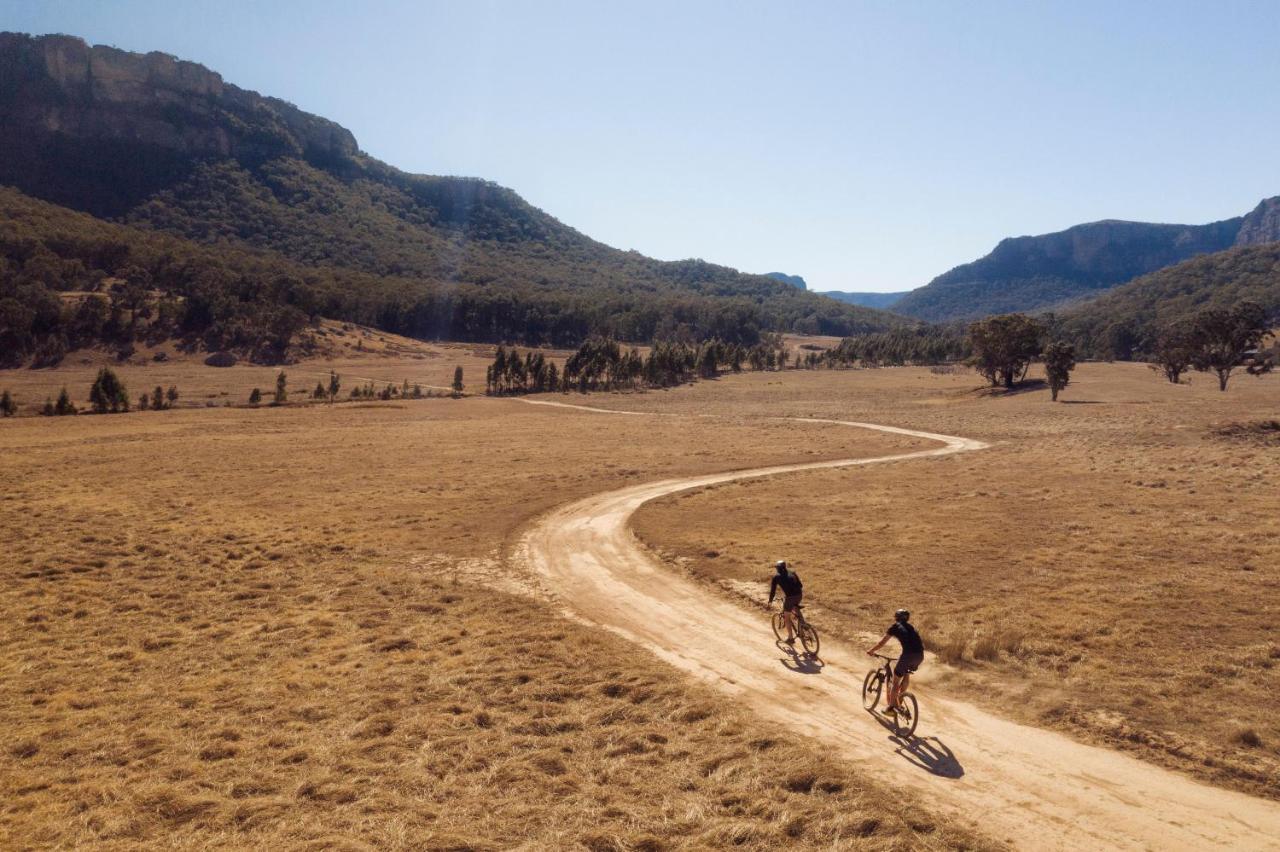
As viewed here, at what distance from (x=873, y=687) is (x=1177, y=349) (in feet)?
343

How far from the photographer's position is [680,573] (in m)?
23.6

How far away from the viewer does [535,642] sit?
58.3 ft

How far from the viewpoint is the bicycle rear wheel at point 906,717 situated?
1268cm

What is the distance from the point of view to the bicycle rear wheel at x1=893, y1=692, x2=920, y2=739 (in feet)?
41.6

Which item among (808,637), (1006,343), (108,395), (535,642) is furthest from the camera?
(1006,343)

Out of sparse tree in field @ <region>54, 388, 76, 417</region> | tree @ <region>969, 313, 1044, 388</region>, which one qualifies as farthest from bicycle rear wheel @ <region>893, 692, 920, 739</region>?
tree @ <region>969, 313, 1044, 388</region>

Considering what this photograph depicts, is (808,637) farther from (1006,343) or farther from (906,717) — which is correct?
(1006,343)

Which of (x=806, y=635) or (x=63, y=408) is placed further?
(x=63, y=408)

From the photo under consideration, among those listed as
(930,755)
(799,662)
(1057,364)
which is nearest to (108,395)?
(799,662)

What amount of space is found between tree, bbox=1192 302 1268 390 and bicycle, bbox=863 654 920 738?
96.1m

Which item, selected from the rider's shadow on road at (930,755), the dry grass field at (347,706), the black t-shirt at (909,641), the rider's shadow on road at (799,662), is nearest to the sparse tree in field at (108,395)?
the dry grass field at (347,706)

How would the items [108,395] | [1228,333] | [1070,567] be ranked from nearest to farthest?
1. [1070,567]
2. [108,395]
3. [1228,333]

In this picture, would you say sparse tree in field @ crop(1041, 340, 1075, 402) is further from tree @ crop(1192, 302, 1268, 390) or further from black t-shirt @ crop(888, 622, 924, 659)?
black t-shirt @ crop(888, 622, 924, 659)

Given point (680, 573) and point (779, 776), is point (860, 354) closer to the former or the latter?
point (680, 573)
